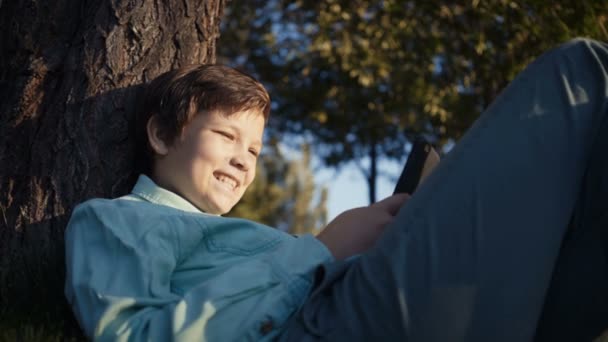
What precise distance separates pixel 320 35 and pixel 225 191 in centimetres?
720

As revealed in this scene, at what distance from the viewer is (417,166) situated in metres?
3.02

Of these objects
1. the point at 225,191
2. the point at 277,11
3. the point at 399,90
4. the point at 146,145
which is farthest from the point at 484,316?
the point at 277,11

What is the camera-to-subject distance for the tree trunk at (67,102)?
317cm

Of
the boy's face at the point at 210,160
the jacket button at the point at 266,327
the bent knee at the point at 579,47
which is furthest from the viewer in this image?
the boy's face at the point at 210,160

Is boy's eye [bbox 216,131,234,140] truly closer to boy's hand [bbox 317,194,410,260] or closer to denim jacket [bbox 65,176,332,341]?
denim jacket [bbox 65,176,332,341]

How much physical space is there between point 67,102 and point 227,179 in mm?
798

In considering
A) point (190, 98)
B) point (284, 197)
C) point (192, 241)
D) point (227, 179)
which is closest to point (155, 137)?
point (190, 98)

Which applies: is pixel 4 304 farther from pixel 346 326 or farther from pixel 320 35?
pixel 320 35

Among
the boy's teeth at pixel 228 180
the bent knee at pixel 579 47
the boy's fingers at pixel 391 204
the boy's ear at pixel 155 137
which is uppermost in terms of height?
the bent knee at pixel 579 47

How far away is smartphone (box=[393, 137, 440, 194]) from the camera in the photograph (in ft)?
9.89

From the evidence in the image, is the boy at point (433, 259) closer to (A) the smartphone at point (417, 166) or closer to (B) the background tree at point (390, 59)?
(A) the smartphone at point (417, 166)

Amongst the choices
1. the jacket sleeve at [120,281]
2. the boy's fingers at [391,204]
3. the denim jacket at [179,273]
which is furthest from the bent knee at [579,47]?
the jacket sleeve at [120,281]

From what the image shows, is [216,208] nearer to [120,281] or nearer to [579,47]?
[120,281]

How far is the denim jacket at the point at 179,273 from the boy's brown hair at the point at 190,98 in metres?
0.45
